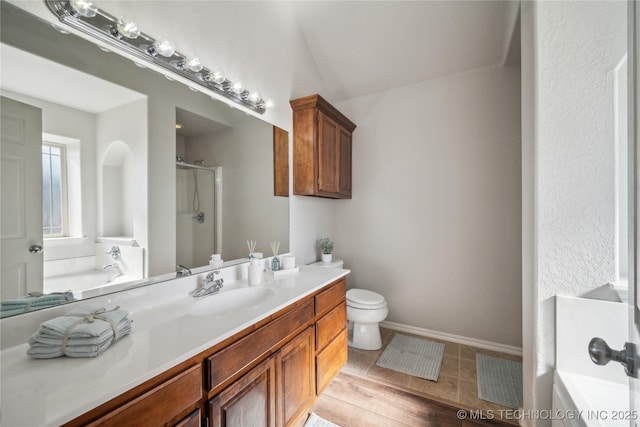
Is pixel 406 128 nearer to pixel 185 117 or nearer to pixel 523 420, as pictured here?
pixel 185 117

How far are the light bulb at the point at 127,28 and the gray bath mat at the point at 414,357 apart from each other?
2565 mm

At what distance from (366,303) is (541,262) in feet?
4.22

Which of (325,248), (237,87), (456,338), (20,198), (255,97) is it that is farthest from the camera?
(325,248)

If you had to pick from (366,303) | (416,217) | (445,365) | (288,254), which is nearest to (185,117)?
(288,254)

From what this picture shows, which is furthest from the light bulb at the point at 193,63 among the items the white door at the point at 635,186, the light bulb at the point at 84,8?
the white door at the point at 635,186

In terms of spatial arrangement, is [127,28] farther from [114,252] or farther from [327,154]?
[327,154]

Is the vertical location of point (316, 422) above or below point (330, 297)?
below

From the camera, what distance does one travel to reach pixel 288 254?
2.12 metres

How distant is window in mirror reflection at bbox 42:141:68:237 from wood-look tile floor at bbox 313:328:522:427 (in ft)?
5.45

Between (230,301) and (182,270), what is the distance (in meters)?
0.30

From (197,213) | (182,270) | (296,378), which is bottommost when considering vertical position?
(296,378)

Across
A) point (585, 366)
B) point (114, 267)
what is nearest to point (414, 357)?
point (585, 366)

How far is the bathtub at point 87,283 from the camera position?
92 cm

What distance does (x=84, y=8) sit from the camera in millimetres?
956
